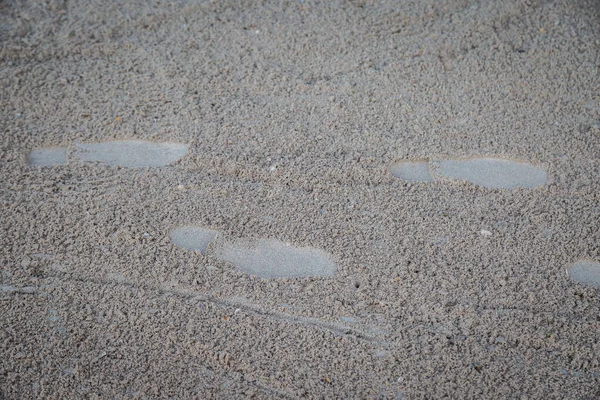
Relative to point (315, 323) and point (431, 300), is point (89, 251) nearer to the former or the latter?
point (315, 323)

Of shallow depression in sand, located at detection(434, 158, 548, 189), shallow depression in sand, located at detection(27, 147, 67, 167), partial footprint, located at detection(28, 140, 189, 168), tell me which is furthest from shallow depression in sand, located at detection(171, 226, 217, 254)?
shallow depression in sand, located at detection(434, 158, 548, 189)

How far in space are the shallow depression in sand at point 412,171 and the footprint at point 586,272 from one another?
0.59 metres

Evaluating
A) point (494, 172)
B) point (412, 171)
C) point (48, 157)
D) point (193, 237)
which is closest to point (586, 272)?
point (494, 172)

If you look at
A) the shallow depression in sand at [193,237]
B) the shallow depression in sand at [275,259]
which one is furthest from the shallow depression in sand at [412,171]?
the shallow depression in sand at [193,237]

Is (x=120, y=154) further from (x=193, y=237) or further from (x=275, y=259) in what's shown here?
(x=275, y=259)

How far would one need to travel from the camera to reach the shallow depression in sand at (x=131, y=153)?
98.2 inches

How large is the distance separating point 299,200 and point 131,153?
71 centimetres

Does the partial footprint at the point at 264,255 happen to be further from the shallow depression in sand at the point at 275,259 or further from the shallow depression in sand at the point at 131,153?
the shallow depression in sand at the point at 131,153

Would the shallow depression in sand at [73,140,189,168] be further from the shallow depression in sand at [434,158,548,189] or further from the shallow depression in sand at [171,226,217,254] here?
the shallow depression in sand at [434,158,548,189]

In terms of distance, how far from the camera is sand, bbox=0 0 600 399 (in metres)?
1.81

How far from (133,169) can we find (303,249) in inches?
29.7

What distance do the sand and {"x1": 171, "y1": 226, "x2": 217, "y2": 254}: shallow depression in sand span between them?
0.04 feet

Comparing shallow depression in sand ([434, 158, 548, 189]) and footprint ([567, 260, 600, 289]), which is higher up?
shallow depression in sand ([434, 158, 548, 189])

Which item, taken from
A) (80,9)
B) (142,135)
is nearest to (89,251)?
(142,135)
